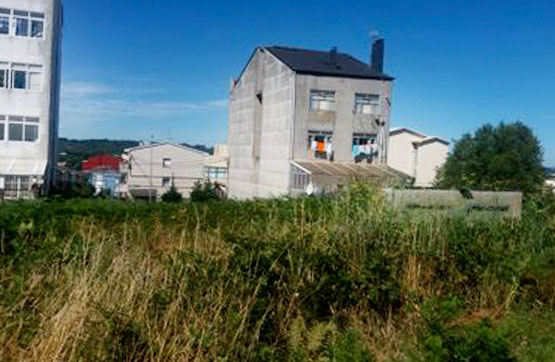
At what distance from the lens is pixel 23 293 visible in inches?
151

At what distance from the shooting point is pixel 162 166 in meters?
55.8

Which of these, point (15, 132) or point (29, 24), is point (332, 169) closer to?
point (15, 132)

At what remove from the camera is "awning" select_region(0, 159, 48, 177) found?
88.0ft

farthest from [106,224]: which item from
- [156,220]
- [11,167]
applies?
[11,167]

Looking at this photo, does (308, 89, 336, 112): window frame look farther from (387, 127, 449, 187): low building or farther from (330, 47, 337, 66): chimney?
(387, 127, 449, 187): low building

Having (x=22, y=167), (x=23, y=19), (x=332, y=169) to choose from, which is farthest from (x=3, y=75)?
(x=332, y=169)

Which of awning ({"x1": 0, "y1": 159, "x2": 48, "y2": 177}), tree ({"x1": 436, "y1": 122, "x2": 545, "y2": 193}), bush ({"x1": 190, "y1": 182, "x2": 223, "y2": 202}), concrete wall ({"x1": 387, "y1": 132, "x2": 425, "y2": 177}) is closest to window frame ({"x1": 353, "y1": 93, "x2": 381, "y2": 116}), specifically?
tree ({"x1": 436, "y1": 122, "x2": 545, "y2": 193})

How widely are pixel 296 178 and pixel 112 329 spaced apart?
2956cm

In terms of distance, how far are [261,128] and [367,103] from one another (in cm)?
878

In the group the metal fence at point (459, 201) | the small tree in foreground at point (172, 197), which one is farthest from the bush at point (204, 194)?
the metal fence at point (459, 201)

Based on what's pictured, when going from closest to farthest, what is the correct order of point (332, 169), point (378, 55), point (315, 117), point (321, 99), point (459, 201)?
point (459, 201), point (332, 169), point (315, 117), point (321, 99), point (378, 55)

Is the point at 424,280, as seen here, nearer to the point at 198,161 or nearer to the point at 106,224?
the point at 106,224

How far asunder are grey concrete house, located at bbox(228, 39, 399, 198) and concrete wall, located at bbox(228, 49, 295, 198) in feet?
0.24

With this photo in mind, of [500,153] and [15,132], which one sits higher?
[500,153]
